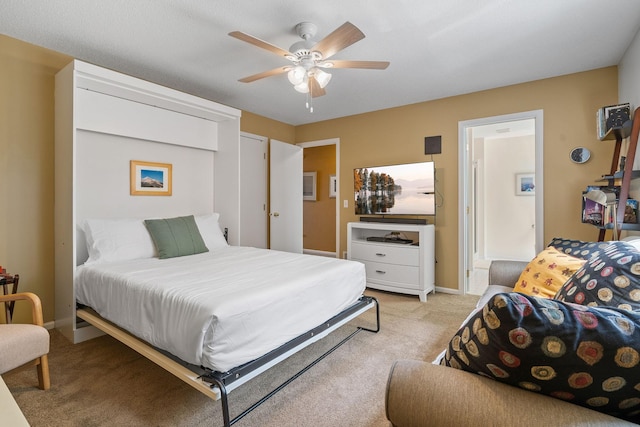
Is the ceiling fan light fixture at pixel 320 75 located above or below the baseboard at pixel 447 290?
above

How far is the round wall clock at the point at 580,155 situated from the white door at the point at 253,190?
387 centimetres

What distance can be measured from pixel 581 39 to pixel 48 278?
504 centimetres

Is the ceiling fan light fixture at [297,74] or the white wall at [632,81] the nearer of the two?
the ceiling fan light fixture at [297,74]

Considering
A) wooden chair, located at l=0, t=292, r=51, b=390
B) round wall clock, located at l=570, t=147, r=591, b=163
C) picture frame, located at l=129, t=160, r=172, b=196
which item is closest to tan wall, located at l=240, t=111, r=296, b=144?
picture frame, located at l=129, t=160, r=172, b=196

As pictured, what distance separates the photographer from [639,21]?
7.73 feet

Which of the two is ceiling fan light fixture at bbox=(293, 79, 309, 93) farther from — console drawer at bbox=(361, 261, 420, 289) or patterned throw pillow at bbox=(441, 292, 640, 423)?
console drawer at bbox=(361, 261, 420, 289)

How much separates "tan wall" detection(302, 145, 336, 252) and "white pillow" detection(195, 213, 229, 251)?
3062 millimetres

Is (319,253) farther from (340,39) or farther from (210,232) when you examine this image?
(340,39)

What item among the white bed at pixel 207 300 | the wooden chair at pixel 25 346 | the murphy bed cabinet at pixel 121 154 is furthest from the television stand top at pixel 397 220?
the wooden chair at pixel 25 346

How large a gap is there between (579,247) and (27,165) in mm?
4314

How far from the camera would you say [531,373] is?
2.56 feet

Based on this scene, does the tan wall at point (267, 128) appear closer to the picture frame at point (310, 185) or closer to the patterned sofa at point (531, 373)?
the picture frame at point (310, 185)

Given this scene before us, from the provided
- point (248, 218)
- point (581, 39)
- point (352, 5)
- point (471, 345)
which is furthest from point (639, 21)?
point (248, 218)

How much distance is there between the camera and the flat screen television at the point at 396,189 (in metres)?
4.04
